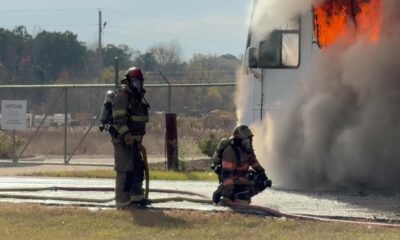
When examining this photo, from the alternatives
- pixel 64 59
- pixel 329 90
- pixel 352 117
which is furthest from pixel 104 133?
pixel 64 59

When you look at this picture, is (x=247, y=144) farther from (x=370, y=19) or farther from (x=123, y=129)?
(x=370, y=19)

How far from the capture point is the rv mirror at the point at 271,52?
14805 millimetres

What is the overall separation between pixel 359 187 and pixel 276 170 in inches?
72.2

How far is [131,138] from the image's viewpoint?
10.7 meters

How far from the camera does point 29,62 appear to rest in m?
74.8

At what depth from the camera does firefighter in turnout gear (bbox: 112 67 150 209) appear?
10727mm

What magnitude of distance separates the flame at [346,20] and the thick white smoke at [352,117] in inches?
5.5

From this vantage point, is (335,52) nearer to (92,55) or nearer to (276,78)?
(276,78)

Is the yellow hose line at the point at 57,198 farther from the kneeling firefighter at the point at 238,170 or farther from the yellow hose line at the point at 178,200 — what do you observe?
the kneeling firefighter at the point at 238,170

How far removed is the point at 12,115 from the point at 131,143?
14.2m

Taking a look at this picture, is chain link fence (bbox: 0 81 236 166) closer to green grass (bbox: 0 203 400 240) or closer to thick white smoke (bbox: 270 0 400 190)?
thick white smoke (bbox: 270 0 400 190)

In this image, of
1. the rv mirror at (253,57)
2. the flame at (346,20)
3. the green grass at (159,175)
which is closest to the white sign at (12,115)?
the green grass at (159,175)

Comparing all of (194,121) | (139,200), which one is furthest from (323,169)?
(194,121)

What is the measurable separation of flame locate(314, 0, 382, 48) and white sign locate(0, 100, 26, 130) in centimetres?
1234
